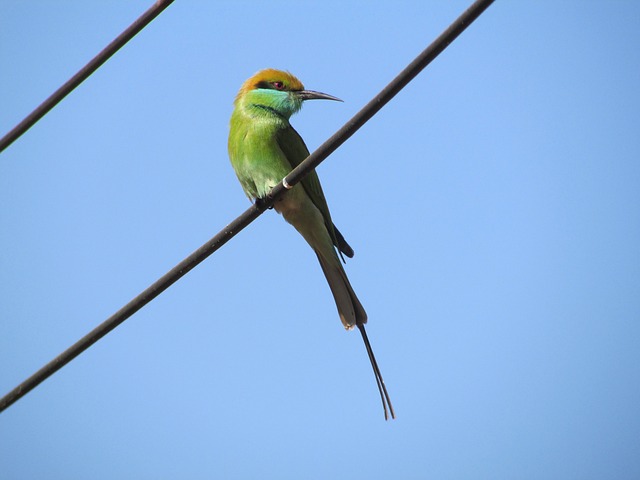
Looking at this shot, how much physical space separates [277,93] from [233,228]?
1.72m

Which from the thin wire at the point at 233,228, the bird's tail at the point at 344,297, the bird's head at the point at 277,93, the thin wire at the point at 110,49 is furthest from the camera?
the bird's head at the point at 277,93

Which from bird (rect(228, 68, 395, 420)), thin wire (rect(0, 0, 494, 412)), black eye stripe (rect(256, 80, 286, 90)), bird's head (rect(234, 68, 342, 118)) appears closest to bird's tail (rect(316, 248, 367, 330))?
bird (rect(228, 68, 395, 420))

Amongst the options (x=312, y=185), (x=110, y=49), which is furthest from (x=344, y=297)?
(x=110, y=49)

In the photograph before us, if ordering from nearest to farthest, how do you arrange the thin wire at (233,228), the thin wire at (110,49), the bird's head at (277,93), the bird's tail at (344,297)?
the thin wire at (233,228) → the thin wire at (110,49) → the bird's tail at (344,297) → the bird's head at (277,93)

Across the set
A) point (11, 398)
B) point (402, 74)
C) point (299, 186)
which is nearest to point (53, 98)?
point (11, 398)

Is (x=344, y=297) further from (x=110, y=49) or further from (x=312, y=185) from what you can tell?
(x=110, y=49)

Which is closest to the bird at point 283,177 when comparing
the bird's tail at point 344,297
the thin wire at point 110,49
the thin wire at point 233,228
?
the bird's tail at point 344,297

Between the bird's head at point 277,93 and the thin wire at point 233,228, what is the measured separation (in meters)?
1.52

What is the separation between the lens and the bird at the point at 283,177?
10.3 feet

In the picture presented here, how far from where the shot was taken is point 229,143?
3.52 m

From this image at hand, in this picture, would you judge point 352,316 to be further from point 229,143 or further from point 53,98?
point 53,98

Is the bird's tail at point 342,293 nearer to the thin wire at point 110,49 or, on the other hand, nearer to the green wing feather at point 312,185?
the green wing feather at point 312,185

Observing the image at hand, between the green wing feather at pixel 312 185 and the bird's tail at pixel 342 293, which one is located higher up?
the green wing feather at pixel 312 185

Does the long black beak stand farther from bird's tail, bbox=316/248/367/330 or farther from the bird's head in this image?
bird's tail, bbox=316/248/367/330
